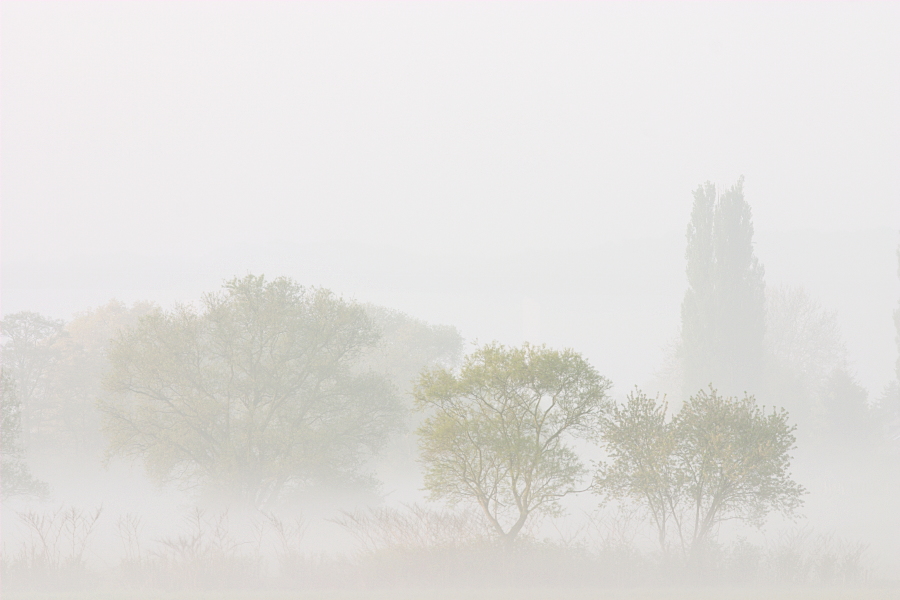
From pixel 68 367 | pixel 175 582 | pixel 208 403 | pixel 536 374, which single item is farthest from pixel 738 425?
pixel 68 367

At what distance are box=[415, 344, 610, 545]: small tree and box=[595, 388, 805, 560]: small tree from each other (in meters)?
1.24

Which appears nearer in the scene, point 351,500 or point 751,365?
point 351,500

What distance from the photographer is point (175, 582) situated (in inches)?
874

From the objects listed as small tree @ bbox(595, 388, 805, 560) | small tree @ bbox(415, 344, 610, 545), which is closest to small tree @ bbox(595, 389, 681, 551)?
small tree @ bbox(595, 388, 805, 560)

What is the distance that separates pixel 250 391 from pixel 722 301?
50554 mm

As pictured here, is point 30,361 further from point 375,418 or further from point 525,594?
point 525,594

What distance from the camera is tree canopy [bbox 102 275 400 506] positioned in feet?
108

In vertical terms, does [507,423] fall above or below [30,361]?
below

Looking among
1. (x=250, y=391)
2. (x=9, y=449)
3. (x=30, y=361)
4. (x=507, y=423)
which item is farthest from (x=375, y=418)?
(x=30, y=361)

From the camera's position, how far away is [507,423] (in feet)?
77.2

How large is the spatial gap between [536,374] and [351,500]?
1637 cm

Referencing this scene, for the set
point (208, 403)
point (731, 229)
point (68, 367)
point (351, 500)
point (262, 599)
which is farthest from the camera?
point (731, 229)

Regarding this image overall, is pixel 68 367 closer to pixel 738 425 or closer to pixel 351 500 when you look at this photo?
pixel 351 500

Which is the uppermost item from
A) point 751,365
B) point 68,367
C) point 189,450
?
point 751,365
